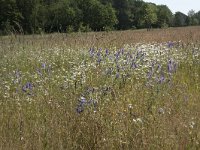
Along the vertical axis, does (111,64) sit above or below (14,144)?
above

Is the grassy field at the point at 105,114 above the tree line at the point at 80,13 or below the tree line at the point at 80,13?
below

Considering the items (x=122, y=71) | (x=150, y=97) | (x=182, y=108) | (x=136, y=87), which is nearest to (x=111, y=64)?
(x=122, y=71)

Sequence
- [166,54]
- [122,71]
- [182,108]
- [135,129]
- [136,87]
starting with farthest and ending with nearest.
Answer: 1. [166,54]
2. [122,71]
3. [136,87]
4. [182,108]
5. [135,129]

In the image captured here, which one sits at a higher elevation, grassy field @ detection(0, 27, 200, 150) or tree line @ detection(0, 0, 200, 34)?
tree line @ detection(0, 0, 200, 34)

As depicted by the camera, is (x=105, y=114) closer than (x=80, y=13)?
Yes

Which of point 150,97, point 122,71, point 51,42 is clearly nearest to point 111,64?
point 122,71

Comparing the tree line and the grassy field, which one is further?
the tree line

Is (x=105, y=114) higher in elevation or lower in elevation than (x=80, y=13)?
lower

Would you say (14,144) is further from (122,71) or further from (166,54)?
(166,54)

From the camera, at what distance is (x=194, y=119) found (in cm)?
297

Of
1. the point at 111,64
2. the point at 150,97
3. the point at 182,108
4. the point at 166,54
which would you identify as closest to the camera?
the point at 182,108

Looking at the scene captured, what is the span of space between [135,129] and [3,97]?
2100 millimetres

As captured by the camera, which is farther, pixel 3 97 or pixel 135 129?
pixel 3 97

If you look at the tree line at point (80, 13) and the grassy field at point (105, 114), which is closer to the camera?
the grassy field at point (105, 114)
